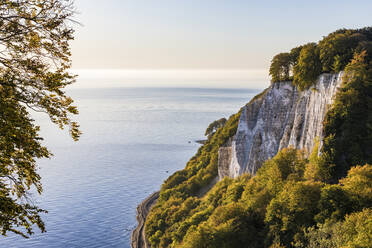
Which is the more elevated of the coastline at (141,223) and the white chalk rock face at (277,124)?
the white chalk rock face at (277,124)

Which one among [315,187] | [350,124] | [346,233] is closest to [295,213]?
[315,187]

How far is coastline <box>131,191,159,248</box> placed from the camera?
63847mm

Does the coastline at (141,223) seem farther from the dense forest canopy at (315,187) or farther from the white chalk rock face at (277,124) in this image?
the white chalk rock face at (277,124)

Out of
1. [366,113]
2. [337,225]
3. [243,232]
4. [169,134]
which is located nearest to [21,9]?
[337,225]

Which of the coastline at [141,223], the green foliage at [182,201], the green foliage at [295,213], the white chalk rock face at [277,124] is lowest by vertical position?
the coastline at [141,223]

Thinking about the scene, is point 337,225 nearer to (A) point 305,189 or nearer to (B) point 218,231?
(A) point 305,189

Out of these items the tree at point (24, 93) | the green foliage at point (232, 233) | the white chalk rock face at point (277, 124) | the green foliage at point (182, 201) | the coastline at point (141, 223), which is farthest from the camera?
the coastline at point (141, 223)

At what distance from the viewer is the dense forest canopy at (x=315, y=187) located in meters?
30.0

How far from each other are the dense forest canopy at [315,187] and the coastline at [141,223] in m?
5.95

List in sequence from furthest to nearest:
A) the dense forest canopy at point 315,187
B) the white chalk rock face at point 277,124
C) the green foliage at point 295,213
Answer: the white chalk rock face at point 277,124
the green foliage at point 295,213
the dense forest canopy at point 315,187

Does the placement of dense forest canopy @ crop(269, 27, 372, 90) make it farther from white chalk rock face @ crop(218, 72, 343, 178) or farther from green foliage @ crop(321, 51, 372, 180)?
green foliage @ crop(321, 51, 372, 180)

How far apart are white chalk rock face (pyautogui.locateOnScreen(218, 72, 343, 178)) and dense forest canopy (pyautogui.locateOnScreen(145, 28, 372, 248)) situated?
6.40ft

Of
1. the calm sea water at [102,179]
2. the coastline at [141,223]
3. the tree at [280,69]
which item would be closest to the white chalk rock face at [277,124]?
the tree at [280,69]

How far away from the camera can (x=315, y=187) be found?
3394 cm
